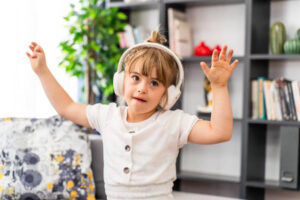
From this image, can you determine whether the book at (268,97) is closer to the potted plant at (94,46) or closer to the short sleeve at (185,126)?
the potted plant at (94,46)

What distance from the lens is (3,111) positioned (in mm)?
2768

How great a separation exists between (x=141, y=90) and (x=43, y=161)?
67 centimetres

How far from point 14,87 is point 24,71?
0.44 feet

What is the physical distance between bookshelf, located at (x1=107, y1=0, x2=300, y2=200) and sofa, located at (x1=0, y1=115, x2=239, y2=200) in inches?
31.6

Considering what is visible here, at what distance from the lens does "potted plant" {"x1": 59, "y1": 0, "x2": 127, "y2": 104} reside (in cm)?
289

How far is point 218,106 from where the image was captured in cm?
130

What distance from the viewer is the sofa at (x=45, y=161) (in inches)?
69.2

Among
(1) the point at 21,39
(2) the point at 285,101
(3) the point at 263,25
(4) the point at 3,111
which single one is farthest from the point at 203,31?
(4) the point at 3,111

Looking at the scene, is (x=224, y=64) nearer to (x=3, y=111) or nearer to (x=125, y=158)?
(x=125, y=158)

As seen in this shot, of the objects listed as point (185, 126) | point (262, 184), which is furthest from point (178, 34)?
point (185, 126)

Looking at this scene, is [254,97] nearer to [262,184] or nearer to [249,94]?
[249,94]

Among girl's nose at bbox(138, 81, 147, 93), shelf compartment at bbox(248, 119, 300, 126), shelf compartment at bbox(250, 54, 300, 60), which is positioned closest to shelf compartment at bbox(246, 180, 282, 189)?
shelf compartment at bbox(248, 119, 300, 126)

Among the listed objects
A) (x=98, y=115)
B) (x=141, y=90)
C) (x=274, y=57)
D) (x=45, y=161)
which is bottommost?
(x=45, y=161)

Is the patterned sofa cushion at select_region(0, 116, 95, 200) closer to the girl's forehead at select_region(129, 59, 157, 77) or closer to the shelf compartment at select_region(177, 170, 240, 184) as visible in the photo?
the girl's forehead at select_region(129, 59, 157, 77)
